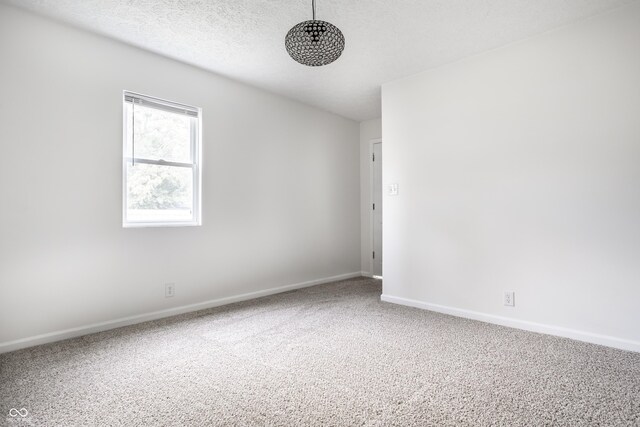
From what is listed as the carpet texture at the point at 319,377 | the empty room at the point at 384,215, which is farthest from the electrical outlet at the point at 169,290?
the carpet texture at the point at 319,377

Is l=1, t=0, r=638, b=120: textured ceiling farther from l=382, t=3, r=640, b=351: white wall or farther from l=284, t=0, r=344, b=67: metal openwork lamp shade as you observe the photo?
l=284, t=0, r=344, b=67: metal openwork lamp shade

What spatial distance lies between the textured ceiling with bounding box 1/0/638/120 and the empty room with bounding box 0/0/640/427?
0.07 feet

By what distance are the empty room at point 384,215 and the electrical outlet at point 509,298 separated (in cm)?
3

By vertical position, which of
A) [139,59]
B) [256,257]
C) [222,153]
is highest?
[139,59]

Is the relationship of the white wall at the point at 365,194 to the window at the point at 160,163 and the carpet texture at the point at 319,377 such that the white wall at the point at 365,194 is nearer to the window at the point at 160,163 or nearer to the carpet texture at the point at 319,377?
the carpet texture at the point at 319,377

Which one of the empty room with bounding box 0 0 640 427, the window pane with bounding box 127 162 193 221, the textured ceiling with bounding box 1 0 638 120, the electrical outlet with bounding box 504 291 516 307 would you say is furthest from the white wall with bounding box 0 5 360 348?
the electrical outlet with bounding box 504 291 516 307

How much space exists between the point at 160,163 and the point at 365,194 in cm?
316

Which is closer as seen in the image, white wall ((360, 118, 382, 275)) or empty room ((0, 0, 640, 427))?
empty room ((0, 0, 640, 427))

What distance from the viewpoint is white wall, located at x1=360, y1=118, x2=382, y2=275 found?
5.49m

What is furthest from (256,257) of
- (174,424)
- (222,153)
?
(174,424)

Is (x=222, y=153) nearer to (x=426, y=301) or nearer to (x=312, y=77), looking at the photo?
(x=312, y=77)

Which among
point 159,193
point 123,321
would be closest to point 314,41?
point 159,193

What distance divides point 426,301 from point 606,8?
2809 millimetres

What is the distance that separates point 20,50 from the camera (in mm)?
2545
